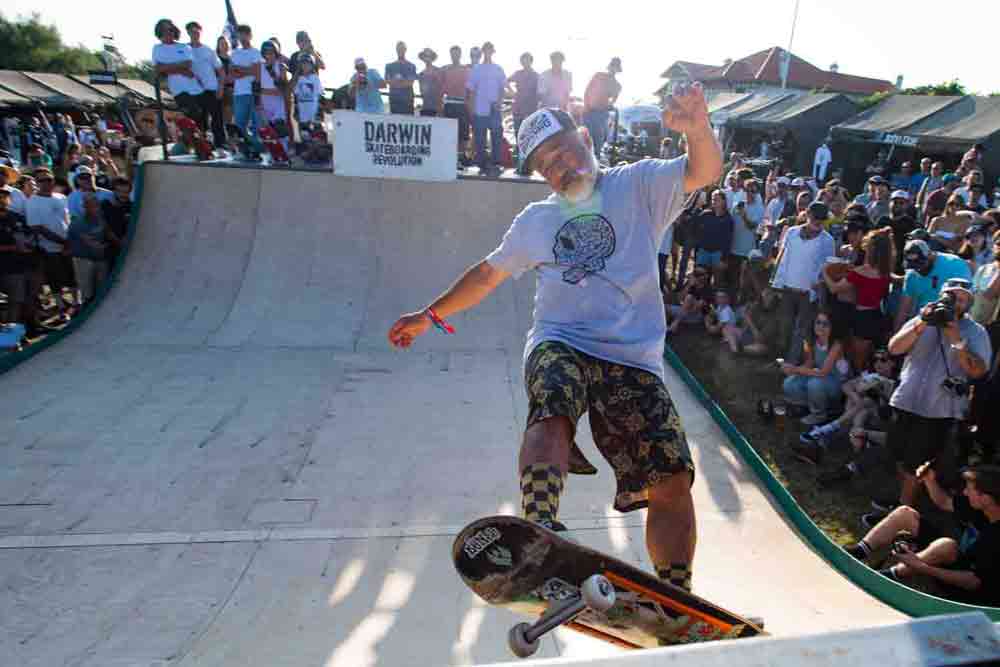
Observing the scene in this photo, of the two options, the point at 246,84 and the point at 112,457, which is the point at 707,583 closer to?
the point at 112,457

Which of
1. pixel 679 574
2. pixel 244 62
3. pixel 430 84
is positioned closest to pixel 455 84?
pixel 430 84

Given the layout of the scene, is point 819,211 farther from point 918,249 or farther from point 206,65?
point 206,65

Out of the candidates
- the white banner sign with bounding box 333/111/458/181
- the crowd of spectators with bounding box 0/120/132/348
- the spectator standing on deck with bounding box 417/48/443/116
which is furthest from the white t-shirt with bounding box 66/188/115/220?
the spectator standing on deck with bounding box 417/48/443/116

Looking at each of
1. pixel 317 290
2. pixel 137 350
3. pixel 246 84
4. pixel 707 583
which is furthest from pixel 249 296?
pixel 707 583

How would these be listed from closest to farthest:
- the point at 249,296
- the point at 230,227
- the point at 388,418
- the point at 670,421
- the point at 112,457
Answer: the point at 670,421 < the point at 112,457 < the point at 388,418 < the point at 249,296 < the point at 230,227

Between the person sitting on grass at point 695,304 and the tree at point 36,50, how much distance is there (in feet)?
230

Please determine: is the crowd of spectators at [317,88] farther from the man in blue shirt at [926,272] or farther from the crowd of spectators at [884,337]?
the man in blue shirt at [926,272]

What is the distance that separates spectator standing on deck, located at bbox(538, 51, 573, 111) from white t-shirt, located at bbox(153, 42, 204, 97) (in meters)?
5.63

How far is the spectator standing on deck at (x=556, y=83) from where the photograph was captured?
1085 centimetres

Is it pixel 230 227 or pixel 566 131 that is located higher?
pixel 566 131

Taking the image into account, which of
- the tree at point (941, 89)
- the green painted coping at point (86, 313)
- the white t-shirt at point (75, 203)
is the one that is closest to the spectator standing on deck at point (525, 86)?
the green painted coping at point (86, 313)

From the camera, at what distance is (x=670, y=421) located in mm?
2455

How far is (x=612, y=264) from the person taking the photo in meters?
2.52

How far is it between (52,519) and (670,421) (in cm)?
433
